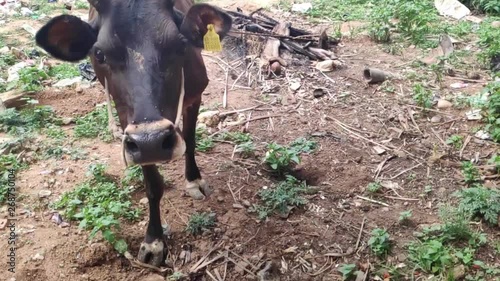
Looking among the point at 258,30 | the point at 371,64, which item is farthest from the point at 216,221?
the point at 258,30

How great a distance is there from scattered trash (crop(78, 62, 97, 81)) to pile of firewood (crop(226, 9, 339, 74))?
5.98 feet

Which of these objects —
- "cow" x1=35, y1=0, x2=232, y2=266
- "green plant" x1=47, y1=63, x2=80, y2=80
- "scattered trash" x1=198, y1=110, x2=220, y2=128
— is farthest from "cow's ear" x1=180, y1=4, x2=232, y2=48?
"green plant" x1=47, y1=63, x2=80, y2=80

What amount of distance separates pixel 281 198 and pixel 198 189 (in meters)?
0.67

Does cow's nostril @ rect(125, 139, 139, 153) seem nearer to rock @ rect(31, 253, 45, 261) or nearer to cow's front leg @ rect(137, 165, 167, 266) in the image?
cow's front leg @ rect(137, 165, 167, 266)

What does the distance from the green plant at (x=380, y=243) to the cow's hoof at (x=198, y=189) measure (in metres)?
1.31

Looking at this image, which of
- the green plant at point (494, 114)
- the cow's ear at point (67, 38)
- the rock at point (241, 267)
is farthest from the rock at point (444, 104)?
the cow's ear at point (67, 38)

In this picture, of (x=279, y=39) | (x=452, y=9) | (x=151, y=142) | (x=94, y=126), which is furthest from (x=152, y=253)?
(x=452, y=9)

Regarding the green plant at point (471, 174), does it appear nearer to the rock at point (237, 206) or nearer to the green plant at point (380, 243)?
the green plant at point (380, 243)

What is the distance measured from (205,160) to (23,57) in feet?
11.7

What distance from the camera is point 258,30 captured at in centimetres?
712

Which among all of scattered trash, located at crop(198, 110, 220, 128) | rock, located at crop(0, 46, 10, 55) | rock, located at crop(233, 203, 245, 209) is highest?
Answer: scattered trash, located at crop(198, 110, 220, 128)

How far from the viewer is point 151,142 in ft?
8.56

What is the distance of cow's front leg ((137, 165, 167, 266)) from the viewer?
11.3 ft

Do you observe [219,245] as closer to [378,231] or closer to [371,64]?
[378,231]
